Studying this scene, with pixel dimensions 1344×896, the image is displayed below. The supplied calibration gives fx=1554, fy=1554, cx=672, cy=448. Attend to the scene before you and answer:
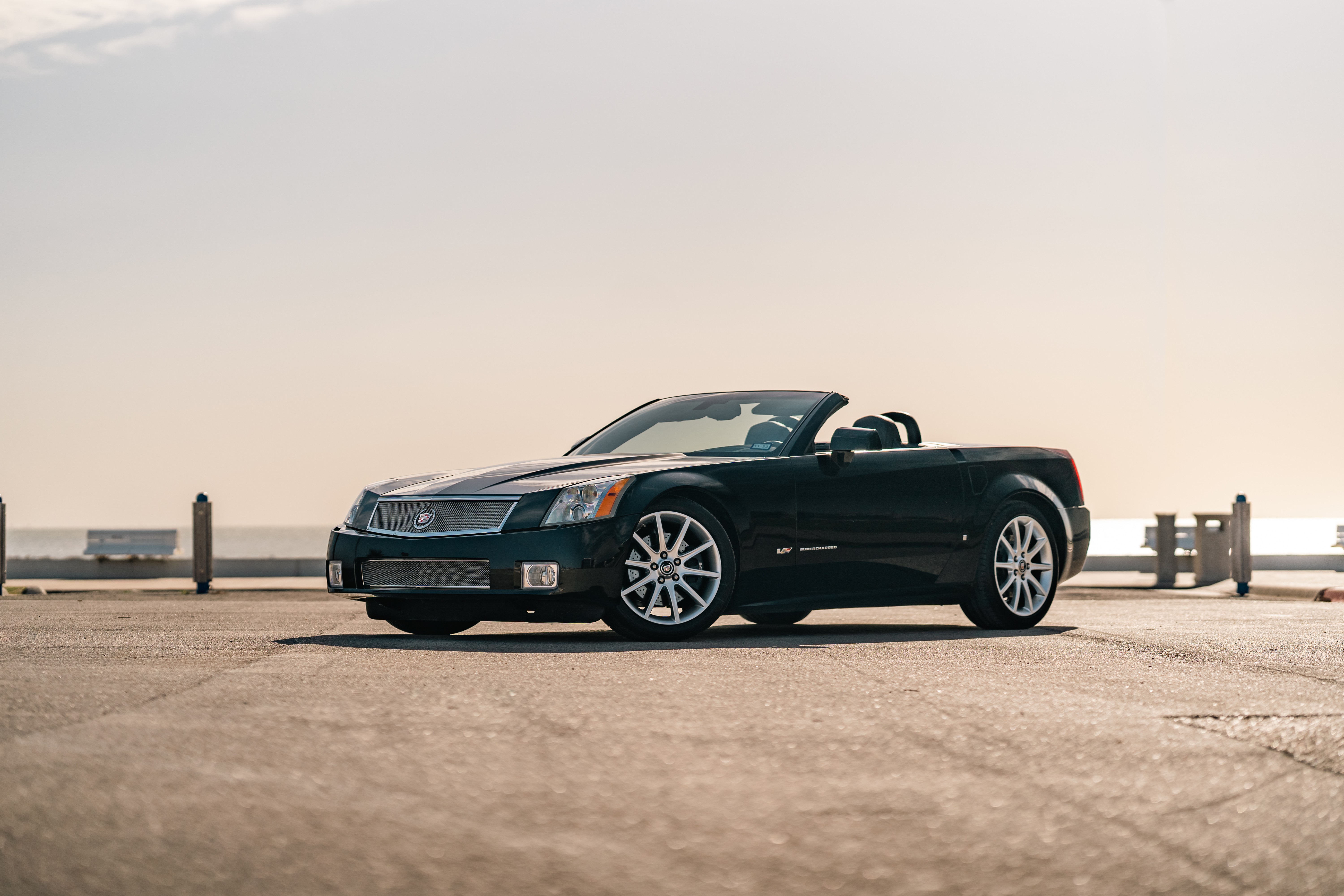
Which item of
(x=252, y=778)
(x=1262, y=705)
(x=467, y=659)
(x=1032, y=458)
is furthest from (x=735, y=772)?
(x=1032, y=458)

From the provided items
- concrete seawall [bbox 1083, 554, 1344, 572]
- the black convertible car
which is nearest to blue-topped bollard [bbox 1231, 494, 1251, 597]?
the black convertible car

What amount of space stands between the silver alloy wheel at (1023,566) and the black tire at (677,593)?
7.32 ft

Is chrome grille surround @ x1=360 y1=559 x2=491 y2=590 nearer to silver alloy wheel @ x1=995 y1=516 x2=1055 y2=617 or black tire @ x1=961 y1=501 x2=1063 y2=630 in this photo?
black tire @ x1=961 y1=501 x2=1063 y2=630

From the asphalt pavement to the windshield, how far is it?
79.1 inches

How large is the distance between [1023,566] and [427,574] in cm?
399

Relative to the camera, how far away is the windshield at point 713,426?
9242 mm

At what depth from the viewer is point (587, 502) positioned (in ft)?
26.6

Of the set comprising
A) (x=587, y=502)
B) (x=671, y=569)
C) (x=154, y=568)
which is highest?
(x=587, y=502)

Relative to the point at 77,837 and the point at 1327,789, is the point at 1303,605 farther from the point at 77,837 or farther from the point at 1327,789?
the point at 77,837

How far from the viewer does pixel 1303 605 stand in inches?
529

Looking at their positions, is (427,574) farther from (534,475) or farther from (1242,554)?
(1242,554)

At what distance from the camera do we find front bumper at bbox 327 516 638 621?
793 centimetres

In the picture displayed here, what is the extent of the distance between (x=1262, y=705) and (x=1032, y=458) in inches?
190

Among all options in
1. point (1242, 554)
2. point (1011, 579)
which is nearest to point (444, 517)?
point (1011, 579)
